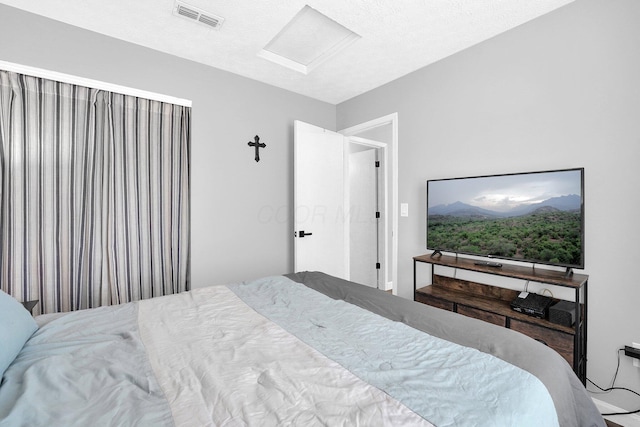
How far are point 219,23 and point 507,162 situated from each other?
2.42 meters

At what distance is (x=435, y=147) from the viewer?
269 cm

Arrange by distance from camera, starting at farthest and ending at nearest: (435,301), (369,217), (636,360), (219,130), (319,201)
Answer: (369,217), (319,201), (219,130), (435,301), (636,360)

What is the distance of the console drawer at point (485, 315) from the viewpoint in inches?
77.2

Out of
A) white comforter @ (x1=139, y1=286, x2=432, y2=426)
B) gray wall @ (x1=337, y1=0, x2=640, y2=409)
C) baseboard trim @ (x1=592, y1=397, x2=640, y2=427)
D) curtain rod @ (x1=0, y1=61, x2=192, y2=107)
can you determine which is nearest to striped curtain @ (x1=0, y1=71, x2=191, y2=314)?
curtain rod @ (x1=0, y1=61, x2=192, y2=107)

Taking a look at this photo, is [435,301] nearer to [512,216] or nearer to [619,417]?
[512,216]

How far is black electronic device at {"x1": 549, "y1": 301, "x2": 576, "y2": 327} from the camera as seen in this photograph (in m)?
1.72

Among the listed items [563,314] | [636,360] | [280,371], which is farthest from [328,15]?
[636,360]

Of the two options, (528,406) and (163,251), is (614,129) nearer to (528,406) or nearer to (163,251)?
(528,406)

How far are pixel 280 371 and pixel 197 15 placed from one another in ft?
7.63

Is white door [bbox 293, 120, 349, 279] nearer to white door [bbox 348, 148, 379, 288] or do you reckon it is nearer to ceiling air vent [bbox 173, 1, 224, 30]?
white door [bbox 348, 148, 379, 288]

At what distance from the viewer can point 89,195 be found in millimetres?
2227

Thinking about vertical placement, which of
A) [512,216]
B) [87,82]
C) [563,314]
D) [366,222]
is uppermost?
[87,82]

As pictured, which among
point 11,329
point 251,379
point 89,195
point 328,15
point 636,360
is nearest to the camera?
point 251,379

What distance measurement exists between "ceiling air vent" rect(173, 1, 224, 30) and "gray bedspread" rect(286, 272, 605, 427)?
2177 millimetres
